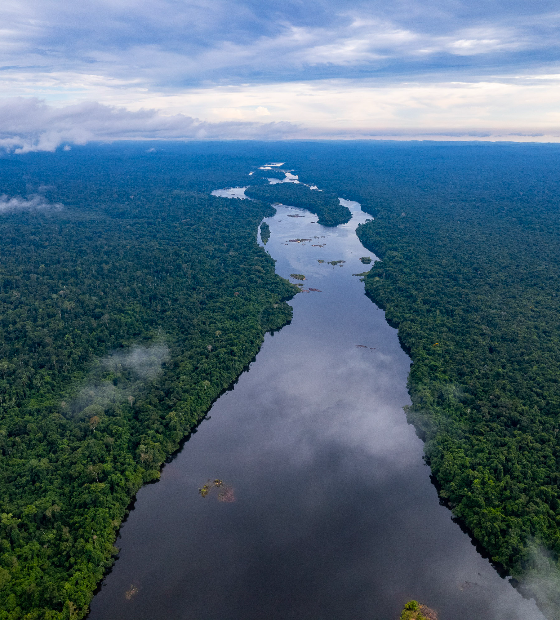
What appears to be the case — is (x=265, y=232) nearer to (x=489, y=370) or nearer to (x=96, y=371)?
(x=96, y=371)

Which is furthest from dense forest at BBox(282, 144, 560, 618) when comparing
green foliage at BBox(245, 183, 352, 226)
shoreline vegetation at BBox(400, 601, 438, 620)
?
green foliage at BBox(245, 183, 352, 226)

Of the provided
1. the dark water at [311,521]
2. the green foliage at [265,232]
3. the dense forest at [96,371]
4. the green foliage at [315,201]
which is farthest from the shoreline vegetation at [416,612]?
the green foliage at [315,201]

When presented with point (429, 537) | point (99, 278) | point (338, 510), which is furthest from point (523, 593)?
point (99, 278)

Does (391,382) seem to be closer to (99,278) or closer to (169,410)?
(169,410)

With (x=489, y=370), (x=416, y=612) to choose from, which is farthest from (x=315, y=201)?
(x=416, y=612)

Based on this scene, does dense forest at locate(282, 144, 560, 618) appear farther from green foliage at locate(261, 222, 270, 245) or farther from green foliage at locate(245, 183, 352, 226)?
green foliage at locate(261, 222, 270, 245)

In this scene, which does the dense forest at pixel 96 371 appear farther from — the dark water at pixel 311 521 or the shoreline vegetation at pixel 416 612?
the shoreline vegetation at pixel 416 612

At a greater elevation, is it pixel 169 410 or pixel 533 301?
pixel 533 301
